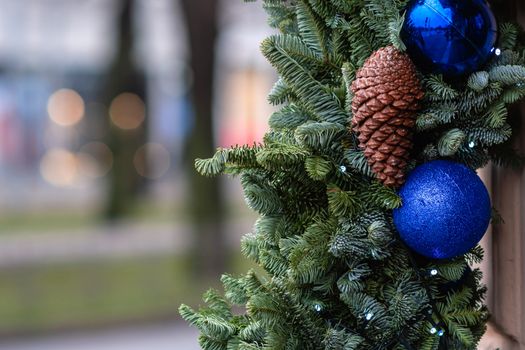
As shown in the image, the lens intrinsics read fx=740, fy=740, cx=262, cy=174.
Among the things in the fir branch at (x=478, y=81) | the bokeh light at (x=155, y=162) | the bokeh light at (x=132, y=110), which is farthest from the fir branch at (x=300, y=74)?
the bokeh light at (x=155, y=162)

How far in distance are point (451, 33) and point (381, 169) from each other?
0.89 feet

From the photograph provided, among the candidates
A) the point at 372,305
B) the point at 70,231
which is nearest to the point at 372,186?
the point at 372,305

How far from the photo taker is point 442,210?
128 centimetres

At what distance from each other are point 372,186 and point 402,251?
0.44 feet

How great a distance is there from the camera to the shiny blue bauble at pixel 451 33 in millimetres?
1311

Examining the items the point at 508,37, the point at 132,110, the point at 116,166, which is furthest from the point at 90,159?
the point at 508,37

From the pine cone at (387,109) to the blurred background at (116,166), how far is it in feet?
5.66

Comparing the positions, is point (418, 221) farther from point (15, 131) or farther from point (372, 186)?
point (15, 131)

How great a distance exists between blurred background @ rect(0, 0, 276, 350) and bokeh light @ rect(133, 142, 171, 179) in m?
0.07

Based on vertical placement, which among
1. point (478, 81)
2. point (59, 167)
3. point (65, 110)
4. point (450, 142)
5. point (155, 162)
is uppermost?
point (478, 81)

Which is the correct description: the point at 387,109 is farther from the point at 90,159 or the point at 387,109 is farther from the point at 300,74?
the point at 90,159

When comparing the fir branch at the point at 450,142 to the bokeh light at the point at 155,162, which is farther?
the bokeh light at the point at 155,162

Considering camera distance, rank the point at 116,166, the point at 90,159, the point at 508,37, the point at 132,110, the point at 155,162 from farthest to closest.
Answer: the point at 90,159 < the point at 155,162 < the point at 132,110 < the point at 116,166 < the point at 508,37

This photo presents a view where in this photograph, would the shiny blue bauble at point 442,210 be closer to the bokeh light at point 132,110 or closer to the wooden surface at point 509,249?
the wooden surface at point 509,249
